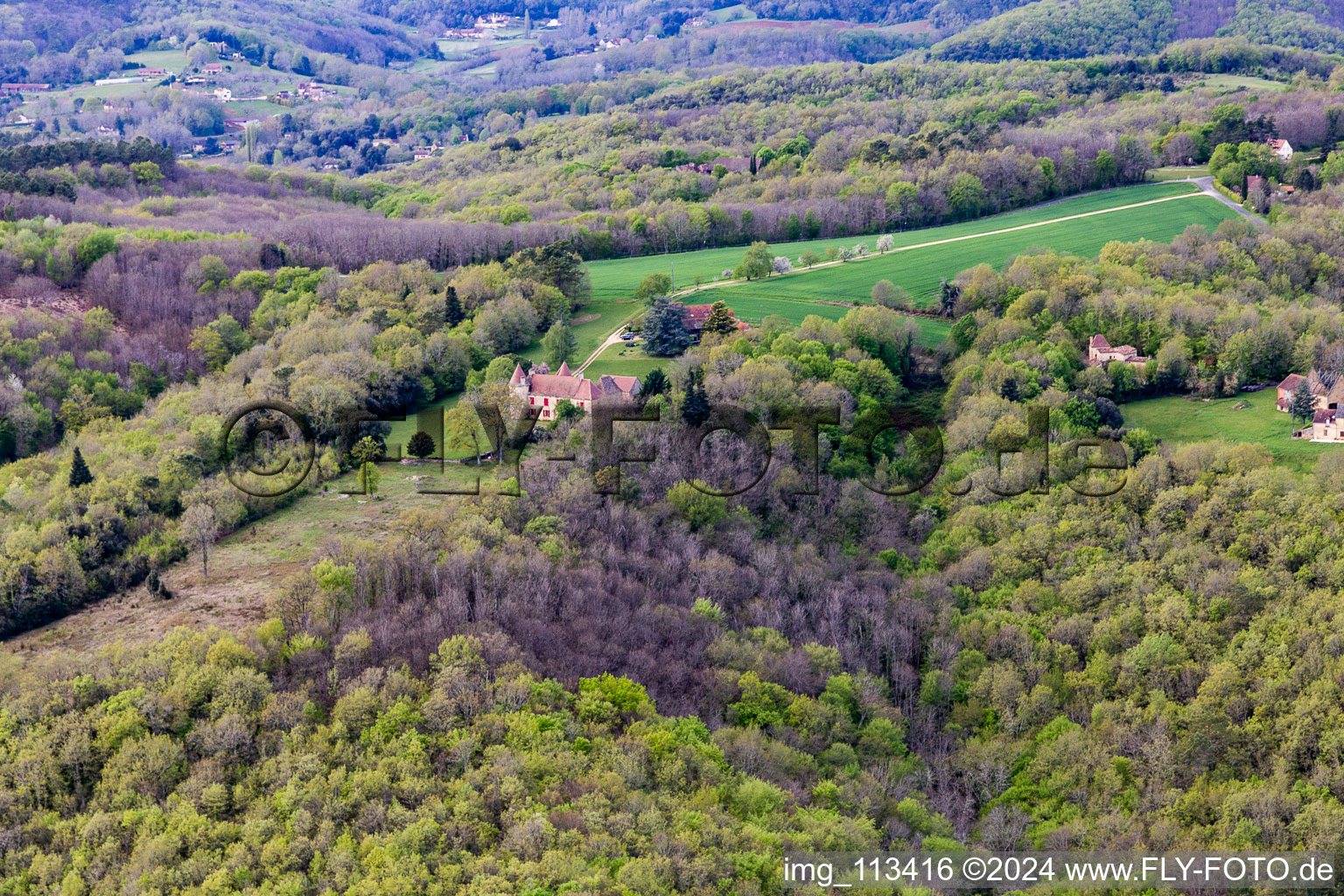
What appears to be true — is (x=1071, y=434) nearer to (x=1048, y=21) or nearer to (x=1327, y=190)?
(x=1327, y=190)

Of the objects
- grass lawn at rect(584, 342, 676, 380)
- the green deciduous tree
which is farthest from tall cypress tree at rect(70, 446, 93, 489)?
the green deciduous tree

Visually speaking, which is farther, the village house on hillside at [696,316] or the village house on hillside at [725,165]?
the village house on hillside at [725,165]

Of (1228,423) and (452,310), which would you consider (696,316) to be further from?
(1228,423)

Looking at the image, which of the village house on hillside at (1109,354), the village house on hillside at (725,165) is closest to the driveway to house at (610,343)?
the village house on hillside at (1109,354)

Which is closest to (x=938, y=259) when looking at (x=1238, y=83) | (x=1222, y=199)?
(x=1222, y=199)

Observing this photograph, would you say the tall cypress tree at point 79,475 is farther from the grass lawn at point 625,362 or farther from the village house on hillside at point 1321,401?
the village house on hillside at point 1321,401

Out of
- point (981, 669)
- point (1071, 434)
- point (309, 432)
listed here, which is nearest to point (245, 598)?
point (309, 432)
